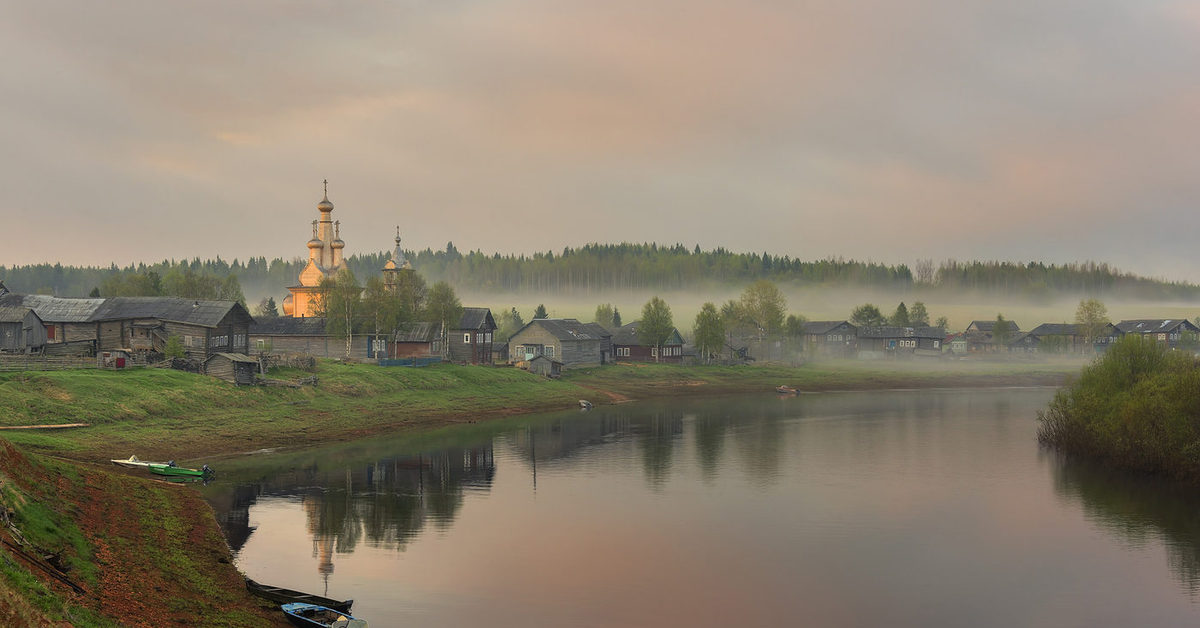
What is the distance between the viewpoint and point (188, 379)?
74.2 metres

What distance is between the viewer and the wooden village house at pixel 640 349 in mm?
147500

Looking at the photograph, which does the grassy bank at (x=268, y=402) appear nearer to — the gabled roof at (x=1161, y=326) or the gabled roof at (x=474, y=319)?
the gabled roof at (x=474, y=319)

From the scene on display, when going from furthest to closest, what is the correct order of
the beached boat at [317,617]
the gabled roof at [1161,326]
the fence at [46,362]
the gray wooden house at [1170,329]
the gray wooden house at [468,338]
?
1. the gabled roof at [1161,326]
2. the gray wooden house at [1170,329]
3. the gray wooden house at [468,338]
4. the fence at [46,362]
5. the beached boat at [317,617]

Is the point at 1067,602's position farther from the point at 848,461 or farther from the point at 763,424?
the point at 763,424

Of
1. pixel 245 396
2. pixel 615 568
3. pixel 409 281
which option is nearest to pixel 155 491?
pixel 615 568

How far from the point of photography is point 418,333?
113062mm

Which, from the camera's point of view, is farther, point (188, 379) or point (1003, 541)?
point (188, 379)

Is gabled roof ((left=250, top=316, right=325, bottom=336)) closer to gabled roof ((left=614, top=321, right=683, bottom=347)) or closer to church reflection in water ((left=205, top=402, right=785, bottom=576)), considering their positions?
church reflection in water ((left=205, top=402, right=785, bottom=576))

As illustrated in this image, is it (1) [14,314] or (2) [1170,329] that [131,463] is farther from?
(2) [1170,329]

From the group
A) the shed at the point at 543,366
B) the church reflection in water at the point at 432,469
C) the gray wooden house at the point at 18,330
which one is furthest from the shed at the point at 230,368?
the shed at the point at 543,366

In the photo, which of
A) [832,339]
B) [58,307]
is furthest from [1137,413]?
[832,339]

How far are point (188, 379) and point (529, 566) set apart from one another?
1819 inches

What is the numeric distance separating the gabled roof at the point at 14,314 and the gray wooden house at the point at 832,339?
479 feet

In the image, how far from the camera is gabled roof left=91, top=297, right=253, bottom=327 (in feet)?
283
